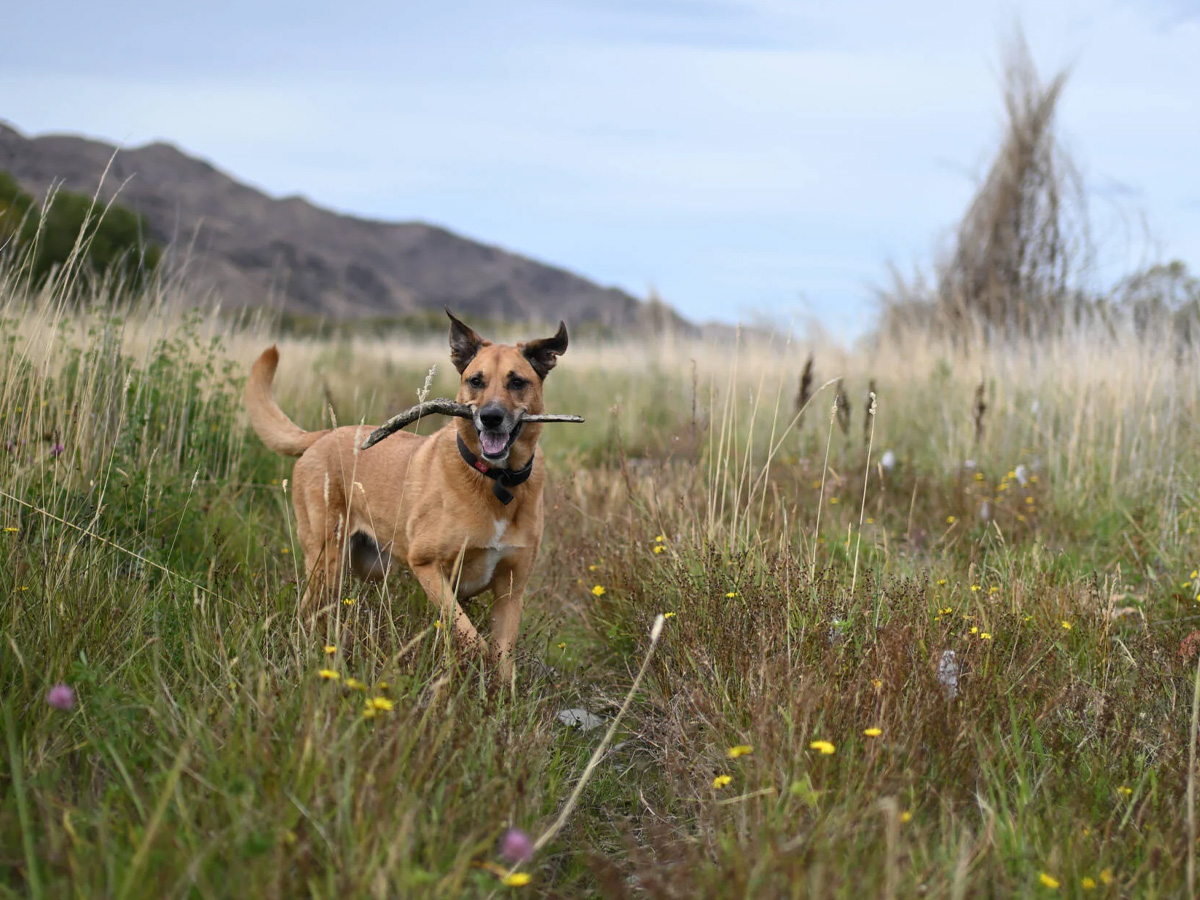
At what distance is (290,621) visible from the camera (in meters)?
3.33

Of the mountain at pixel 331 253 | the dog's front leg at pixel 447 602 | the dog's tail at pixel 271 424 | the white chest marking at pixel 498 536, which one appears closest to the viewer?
the dog's front leg at pixel 447 602

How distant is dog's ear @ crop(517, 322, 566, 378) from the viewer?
3.95m

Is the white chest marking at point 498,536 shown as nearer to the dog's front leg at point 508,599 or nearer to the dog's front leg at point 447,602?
the dog's front leg at point 508,599

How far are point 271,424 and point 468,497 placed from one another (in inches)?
55.2

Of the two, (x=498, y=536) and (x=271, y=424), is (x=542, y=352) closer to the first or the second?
(x=498, y=536)

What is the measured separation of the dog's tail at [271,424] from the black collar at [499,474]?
43.4 inches

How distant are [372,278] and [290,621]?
217ft

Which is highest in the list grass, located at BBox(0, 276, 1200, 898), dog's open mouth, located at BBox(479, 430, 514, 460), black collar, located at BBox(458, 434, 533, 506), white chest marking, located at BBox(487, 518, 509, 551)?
dog's open mouth, located at BBox(479, 430, 514, 460)

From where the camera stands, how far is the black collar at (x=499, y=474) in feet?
12.2

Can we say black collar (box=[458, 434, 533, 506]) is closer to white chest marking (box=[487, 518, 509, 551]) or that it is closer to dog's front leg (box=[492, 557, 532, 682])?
white chest marking (box=[487, 518, 509, 551])

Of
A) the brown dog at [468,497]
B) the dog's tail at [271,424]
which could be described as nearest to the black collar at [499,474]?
the brown dog at [468,497]

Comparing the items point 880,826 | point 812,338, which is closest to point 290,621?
point 880,826

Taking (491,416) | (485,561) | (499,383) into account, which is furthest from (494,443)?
(485,561)

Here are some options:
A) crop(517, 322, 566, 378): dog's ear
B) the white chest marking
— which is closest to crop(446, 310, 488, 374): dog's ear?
crop(517, 322, 566, 378): dog's ear
